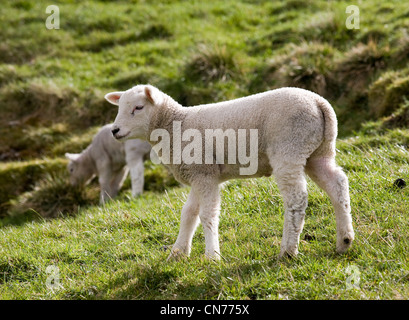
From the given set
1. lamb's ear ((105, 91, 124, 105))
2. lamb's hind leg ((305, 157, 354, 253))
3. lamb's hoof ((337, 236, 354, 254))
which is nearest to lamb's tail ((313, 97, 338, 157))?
lamb's hind leg ((305, 157, 354, 253))

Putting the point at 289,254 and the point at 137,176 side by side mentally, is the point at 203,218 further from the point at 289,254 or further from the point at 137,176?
the point at 137,176

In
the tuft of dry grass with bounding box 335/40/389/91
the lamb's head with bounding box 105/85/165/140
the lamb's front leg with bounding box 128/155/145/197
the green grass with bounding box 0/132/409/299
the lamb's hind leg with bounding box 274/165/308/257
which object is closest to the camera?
the green grass with bounding box 0/132/409/299

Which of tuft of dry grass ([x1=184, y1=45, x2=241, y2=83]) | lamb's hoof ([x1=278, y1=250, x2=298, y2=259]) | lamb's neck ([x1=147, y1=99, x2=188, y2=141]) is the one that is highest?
lamb's neck ([x1=147, y1=99, x2=188, y2=141])

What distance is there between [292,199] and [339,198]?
427 millimetres

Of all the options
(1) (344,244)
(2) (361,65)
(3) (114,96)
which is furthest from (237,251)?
(2) (361,65)

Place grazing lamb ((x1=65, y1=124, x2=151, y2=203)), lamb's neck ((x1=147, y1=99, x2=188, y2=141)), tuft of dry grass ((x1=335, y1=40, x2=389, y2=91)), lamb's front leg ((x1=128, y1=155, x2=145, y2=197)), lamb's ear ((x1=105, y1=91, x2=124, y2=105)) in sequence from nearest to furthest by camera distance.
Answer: lamb's neck ((x1=147, y1=99, x2=188, y2=141)), lamb's ear ((x1=105, y1=91, x2=124, y2=105)), lamb's front leg ((x1=128, y1=155, x2=145, y2=197)), grazing lamb ((x1=65, y1=124, x2=151, y2=203)), tuft of dry grass ((x1=335, y1=40, x2=389, y2=91))

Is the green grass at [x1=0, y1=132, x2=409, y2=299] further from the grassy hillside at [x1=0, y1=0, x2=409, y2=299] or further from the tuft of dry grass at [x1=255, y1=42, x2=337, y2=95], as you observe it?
the tuft of dry grass at [x1=255, y1=42, x2=337, y2=95]

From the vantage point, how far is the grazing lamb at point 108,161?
1050cm

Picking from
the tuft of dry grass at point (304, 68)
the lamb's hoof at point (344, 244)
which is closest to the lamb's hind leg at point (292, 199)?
the lamb's hoof at point (344, 244)

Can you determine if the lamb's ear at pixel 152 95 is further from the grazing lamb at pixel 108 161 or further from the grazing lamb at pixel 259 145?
the grazing lamb at pixel 108 161

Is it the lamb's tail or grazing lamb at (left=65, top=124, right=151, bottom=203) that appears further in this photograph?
grazing lamb at (left=65, top=124, right=151, bottom=203)

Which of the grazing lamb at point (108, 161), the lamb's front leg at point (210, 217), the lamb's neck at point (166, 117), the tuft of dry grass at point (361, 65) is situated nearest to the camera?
the lamb's front leg at point (210, 217)

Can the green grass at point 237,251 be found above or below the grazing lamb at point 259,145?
below

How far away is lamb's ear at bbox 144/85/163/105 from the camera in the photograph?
5.28 m
